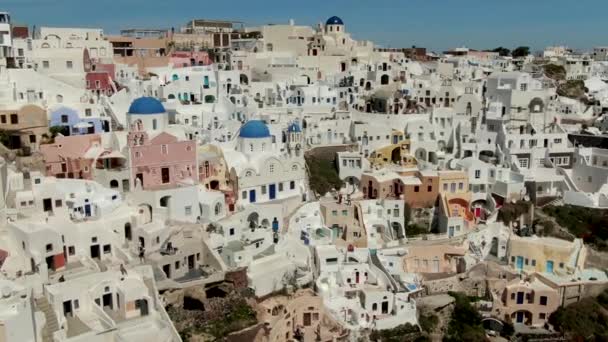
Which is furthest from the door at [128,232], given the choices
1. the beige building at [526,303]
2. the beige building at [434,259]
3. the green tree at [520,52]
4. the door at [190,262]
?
the green tree at [520,52]

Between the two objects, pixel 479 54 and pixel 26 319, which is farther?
pixel 479 54

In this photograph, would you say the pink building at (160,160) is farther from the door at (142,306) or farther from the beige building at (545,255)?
the beige building at (545,255)

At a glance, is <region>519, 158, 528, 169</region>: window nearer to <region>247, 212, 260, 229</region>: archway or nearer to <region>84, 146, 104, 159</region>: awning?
<region>247, 212, 260, 229</region>: archway

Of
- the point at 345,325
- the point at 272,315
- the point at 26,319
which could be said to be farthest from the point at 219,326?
the point at 26,319

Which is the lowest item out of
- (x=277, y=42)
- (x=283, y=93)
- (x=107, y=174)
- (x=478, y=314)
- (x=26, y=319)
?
(x=478, y=314)

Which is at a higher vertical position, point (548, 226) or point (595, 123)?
point (595, 123)

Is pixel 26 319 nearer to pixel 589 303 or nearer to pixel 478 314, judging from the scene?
pixel 478 314
